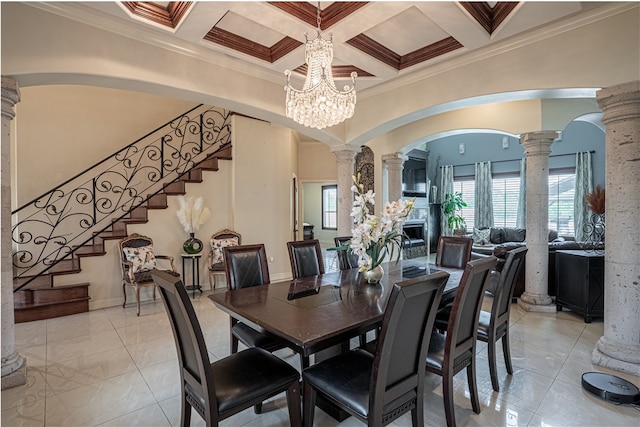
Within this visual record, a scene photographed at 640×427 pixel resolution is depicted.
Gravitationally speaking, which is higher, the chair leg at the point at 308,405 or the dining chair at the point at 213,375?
the dining chair at the point at 213,375

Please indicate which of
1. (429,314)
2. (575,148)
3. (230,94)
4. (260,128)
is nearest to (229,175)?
(260,128)

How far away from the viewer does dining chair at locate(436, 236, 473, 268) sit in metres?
3.53

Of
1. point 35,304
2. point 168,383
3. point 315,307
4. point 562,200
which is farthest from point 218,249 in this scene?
point 562,200

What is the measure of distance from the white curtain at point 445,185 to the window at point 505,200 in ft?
3.96

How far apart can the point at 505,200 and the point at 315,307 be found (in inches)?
325

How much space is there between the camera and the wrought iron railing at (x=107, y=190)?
459cm

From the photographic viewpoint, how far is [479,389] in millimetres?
2420

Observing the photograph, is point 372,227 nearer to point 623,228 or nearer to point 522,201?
point 623,228

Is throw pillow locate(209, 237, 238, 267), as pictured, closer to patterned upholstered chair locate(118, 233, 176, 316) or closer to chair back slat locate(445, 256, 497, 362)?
patterned upholstered chair locate(118, 233, 176, 316)

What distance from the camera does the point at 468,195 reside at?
918 centimetres

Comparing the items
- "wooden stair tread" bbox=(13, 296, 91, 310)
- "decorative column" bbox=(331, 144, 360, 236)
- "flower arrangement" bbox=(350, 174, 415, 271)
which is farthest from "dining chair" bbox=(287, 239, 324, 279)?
"wooden stair tread" bbox=(13, 296, 91, 310)

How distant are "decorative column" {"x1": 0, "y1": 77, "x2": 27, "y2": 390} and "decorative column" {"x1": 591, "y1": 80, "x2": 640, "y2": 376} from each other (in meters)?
4.94

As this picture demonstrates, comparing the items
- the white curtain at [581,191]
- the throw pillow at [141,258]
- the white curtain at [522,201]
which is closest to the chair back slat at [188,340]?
the throw pillow at [141,258]

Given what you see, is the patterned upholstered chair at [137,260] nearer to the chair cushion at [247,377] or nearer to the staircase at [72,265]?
the staircase at [72,265]
